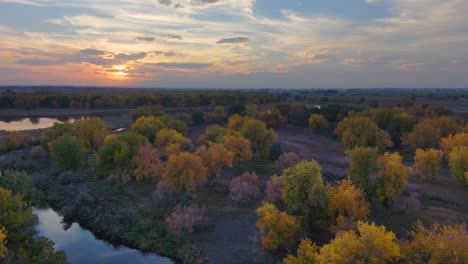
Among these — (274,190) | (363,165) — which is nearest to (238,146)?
(274,190)

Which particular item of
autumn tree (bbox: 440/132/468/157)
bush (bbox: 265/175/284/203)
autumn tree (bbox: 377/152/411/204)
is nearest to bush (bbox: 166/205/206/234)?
bush (bbox: 265/175/284/203)

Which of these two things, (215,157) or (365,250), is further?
(215,157)

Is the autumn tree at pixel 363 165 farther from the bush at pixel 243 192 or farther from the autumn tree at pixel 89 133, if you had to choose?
the autumn tree at pixel 89 133

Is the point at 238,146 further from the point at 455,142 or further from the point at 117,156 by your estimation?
the point at 455,142

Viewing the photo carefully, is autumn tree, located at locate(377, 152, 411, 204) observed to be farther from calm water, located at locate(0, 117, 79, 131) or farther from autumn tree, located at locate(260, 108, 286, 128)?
calm water, located at locate(0, 117, 79, 131)

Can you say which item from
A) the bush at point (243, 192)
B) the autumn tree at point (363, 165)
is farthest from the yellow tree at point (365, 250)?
the bush at point (243, 192)

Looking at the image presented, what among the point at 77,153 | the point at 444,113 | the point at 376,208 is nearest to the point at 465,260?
the point at 376,208
